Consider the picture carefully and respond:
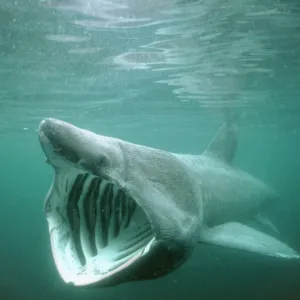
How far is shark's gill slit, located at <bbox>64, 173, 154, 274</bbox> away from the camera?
3.36 meters

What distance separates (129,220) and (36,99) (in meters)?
18.1

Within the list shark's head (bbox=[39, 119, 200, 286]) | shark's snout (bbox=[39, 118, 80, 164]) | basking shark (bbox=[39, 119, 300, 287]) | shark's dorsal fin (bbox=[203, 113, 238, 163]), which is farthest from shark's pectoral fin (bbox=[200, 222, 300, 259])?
shark's dorsal fin (bbox=[203, 113, 238, 163])

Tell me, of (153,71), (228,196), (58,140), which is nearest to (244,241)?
(228,196)

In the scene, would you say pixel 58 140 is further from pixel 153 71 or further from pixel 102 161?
pixel 153 71

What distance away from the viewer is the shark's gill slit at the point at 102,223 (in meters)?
3.36

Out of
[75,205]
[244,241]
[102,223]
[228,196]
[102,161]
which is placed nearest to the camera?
[102,161]

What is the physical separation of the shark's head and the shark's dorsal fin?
571cm

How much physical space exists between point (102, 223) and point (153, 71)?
A: 12.5 metres

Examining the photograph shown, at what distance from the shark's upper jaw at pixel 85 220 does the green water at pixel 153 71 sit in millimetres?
6842

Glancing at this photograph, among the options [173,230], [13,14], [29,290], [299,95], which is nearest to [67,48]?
[13,14]

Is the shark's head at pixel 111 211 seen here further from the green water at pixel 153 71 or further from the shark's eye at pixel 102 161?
the green water at pixel 153 71

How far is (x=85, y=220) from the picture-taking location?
381 cm

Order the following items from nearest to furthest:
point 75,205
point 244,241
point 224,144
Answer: point 75,205, point 244,241, point 224,144

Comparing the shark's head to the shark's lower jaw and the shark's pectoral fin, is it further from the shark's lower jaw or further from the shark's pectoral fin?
the shark's pectoral fin
